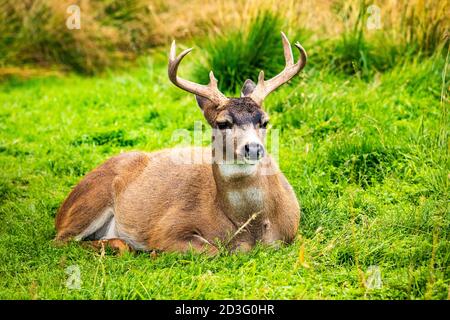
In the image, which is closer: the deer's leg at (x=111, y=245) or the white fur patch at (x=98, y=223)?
the deer's leg at (x=111, y=245)

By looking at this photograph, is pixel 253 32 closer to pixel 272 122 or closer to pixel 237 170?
pixel 272 122

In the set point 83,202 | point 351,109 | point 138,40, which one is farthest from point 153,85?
point 83,202

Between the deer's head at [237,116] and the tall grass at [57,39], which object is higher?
the deer's head at [237,116]

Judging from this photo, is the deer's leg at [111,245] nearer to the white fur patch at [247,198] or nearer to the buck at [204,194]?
the buck at [204,194]

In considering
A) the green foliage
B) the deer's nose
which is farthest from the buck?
the green foliage

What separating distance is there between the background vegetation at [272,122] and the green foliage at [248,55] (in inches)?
0.7

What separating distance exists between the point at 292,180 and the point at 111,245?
1.88 meters

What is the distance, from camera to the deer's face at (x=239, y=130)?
543 centimetres

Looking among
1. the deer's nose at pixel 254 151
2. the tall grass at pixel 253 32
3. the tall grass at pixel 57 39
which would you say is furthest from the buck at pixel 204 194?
the tall grass at pixel 57 39

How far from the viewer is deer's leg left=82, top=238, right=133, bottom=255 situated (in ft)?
20.4

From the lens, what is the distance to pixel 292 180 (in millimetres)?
7293

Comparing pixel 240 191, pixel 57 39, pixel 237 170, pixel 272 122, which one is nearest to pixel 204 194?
pixel 240 191

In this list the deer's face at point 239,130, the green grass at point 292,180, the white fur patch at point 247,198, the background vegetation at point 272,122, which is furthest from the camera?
the white fur patch at point 247,198

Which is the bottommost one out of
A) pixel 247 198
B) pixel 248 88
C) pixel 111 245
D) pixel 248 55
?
pixel 111 245
